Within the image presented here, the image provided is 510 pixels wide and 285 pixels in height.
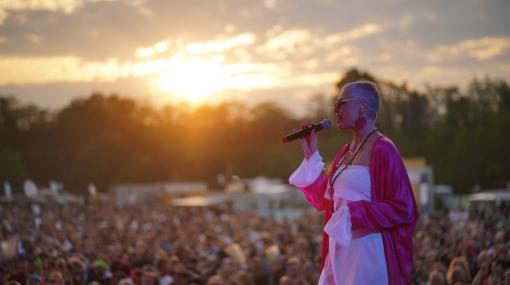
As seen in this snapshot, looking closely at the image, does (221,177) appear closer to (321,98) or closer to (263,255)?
(321,98)

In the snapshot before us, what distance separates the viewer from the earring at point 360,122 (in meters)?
4.47

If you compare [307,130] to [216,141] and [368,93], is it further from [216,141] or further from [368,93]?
[216,141]

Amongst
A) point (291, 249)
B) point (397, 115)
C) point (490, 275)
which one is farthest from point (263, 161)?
point (490, 275)

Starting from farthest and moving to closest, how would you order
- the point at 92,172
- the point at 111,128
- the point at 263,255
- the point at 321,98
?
1. the point at 321,98
2. the point at 111,128
3. the point at 92,172
4. the point at 263,255

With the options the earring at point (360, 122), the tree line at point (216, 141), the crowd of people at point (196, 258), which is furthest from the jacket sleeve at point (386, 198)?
the tree line at point (216, 141)

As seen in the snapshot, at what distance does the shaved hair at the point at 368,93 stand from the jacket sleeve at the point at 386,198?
0.81ft

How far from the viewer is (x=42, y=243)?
13375 millimetres

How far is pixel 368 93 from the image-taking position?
4.43 meters

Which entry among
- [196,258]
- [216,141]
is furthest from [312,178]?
[216,141]

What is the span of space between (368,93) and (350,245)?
0.94 meters

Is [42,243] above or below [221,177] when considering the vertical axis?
above

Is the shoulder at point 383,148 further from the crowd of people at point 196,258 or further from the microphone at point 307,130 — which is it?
the crowd of people at point 196,258

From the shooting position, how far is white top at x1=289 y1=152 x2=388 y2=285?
422cm

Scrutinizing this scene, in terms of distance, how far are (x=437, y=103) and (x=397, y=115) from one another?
3965 millimetres
